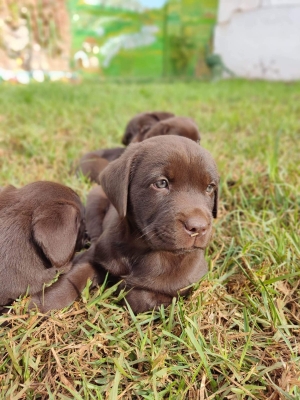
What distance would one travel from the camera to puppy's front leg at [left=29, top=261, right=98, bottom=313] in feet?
8.40

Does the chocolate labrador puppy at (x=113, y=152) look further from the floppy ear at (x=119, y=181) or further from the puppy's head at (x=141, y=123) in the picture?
the floppy ear at (x=119, y=181)

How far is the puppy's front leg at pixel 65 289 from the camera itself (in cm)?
256

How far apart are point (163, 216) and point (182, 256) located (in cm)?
42

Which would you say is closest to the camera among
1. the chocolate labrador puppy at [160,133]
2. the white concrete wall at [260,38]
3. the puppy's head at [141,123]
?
the chocolate labrador puppy at [160,133]

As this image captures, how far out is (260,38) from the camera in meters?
18.1

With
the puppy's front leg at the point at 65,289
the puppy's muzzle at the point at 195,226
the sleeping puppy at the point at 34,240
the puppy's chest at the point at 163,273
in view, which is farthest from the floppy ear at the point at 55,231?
the puppy's muzzle at the point at 195,226

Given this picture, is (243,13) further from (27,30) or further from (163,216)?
(163,216)

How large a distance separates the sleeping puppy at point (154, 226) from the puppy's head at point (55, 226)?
26cm

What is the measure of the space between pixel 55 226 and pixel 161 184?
705 millimetres

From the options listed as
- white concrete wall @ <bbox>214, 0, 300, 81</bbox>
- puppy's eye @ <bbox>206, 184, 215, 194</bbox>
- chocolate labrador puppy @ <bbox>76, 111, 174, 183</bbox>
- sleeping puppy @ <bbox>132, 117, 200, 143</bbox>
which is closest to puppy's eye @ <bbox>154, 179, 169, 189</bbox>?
puppy's eye @ <bbox>206, 184, 215, 194</bbox>

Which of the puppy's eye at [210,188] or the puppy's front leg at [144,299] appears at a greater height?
the puppy's eye at [210,188]

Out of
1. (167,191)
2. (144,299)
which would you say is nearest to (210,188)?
(167,191)

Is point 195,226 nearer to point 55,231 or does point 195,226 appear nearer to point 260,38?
point 55,231

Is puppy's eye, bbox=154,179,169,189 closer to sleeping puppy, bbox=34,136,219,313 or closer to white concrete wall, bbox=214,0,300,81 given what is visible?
sleeping puppy, bbox=34,136,219,313
